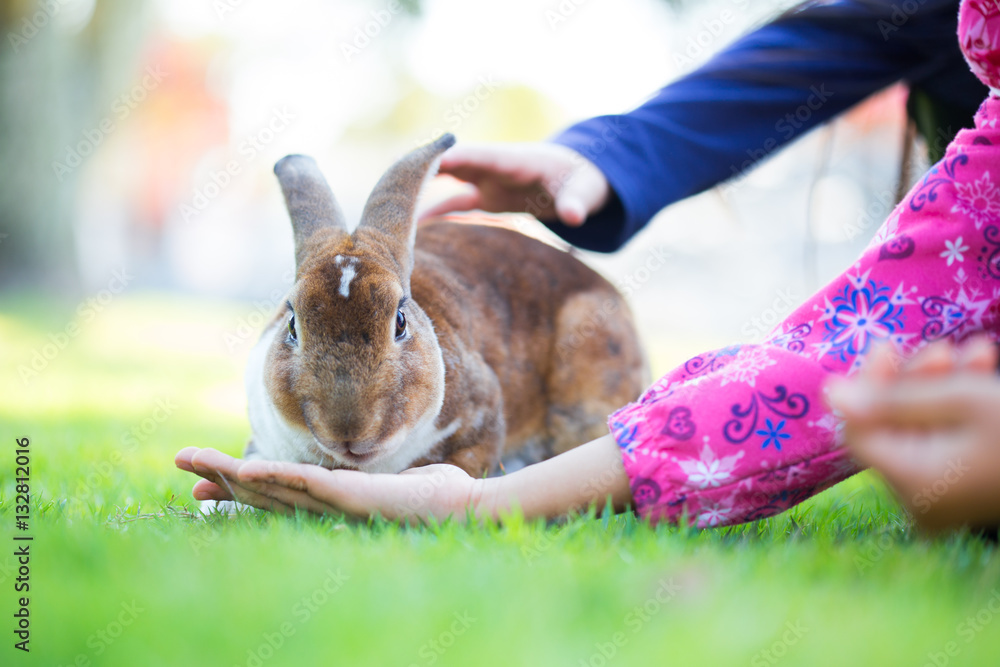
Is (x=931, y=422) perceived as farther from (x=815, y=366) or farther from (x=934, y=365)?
(x=815, y=366)

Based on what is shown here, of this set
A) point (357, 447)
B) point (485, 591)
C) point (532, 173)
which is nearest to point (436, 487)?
point (357, 447)

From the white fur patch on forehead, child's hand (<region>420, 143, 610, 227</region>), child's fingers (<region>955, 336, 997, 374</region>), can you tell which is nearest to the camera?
child's fingers (<region>955, 336, 997, 374</region>)

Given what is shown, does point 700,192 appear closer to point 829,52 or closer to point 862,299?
point 829,52

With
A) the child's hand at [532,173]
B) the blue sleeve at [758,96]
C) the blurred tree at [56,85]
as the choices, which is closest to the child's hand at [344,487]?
the child's hand at [532,173]

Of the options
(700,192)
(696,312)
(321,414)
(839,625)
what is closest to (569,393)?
(700,192)

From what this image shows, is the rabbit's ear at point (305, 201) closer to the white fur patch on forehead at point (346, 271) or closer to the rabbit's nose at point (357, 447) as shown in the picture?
the white fur patch on forehead at point (346, 271)

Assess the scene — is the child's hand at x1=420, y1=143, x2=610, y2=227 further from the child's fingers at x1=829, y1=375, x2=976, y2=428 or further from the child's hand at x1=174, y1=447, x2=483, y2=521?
the child's fingers at x1=829, y1=375, x2=976, y2=428

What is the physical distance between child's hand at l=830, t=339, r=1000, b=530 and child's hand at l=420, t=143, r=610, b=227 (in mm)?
1556

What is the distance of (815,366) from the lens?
193 centimetres

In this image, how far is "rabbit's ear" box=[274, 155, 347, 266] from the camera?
2531 millimetres

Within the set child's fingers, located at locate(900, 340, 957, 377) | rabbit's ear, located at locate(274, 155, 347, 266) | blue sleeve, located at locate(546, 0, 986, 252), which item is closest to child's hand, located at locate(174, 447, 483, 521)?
rabbit's ear, located at locate(274, 155, 347, 266)

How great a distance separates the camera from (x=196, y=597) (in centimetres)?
136

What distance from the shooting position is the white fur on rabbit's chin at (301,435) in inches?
88.0

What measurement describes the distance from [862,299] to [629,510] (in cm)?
80
